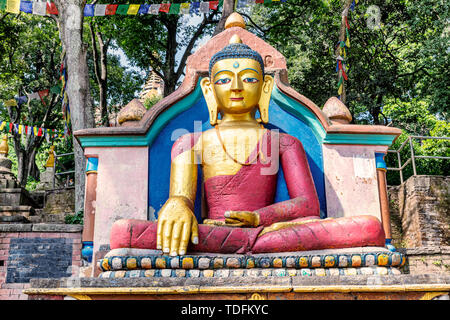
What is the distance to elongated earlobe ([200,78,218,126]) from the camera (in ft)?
17.3

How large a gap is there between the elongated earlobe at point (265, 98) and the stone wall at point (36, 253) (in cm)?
352

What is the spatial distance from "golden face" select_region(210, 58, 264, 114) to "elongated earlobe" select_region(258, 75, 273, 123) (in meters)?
0.27

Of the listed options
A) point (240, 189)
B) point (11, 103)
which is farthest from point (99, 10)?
point (11, 103)

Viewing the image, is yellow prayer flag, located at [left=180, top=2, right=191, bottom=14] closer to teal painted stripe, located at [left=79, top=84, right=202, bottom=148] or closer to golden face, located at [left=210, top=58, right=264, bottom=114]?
teal painted stripe, located at [left=79, top=84, right=202, bottom=148]

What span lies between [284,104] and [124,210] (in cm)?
215

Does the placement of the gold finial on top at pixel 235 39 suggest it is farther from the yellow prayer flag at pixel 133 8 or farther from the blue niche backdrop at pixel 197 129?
the yellow prayer flag at pixel 133 8

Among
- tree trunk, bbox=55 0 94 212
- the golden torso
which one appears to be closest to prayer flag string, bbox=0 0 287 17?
tree trunk, bbox=55 0 94 212

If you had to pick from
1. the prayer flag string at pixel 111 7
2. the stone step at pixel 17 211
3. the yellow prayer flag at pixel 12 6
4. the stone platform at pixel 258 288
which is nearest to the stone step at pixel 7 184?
the stone step at pixel 17 211

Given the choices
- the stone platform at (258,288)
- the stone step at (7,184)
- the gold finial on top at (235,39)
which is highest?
the gold finial on top at (235,39)

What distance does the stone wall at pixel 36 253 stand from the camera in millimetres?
6824
